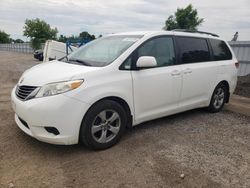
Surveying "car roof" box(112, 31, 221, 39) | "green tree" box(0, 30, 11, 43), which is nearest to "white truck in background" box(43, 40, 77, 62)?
"car roof" box(112, 31, 221, 39)

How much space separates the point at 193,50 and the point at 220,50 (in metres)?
1.00

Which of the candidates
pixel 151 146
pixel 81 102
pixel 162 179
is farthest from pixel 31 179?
pixel 151 146

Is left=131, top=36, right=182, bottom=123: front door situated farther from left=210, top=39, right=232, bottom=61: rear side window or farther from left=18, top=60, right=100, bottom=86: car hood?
left=210, top=39, right=232, bottom=61: rear side window

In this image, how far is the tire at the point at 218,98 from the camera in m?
5.54

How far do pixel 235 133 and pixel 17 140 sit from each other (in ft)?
12.1

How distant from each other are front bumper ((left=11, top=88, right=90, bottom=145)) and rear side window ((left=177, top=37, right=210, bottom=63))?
7.34ft

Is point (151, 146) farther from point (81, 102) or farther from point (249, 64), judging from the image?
point (249, 64)

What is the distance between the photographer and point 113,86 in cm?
362

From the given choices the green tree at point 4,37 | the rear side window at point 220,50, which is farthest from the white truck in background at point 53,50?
the green tree at point 4,37

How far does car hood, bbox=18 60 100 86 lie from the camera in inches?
133

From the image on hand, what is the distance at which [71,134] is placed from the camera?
3.33m

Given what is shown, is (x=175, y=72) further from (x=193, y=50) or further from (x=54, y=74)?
(x=54, y=74)

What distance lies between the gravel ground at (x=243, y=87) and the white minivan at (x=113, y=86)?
343cm

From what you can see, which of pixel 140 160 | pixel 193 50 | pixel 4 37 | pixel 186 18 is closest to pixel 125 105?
pixel 140 160
